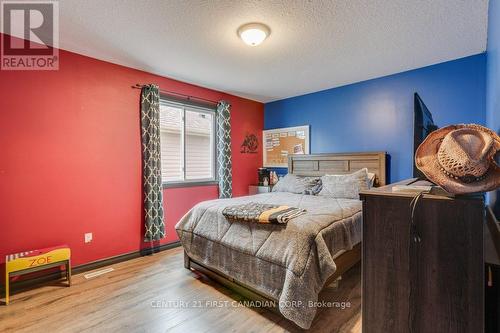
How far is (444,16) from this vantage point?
2.08 m

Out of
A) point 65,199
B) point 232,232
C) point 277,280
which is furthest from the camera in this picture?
point 65,199

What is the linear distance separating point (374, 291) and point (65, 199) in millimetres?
Answer: 3094

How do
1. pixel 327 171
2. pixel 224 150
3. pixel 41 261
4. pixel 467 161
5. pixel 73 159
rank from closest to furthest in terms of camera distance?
pixel 467 161 → pixel 41 261 → pixel 73 159 → pixel 327 171 → pixel 224 150

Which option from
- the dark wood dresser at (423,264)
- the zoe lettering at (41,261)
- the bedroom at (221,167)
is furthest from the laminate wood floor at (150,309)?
the dark wood dresser at (423,264)

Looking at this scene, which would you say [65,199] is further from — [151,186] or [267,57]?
[267,57]

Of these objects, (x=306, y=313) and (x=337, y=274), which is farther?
(x=337, y=274)

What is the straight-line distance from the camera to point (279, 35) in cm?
239

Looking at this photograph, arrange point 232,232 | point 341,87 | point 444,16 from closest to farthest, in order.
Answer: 1. point 444,16
2. point 232,232
3. point 341,87

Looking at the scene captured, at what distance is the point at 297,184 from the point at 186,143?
1.91 metres

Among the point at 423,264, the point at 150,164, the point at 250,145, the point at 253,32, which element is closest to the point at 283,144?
the point at 250,145

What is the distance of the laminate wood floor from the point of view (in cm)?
185

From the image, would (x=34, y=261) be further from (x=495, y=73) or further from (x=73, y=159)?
(x=495, y=73)

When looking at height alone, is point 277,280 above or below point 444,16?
below

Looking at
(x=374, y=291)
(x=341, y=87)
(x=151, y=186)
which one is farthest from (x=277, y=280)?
(x=341, y=87)
